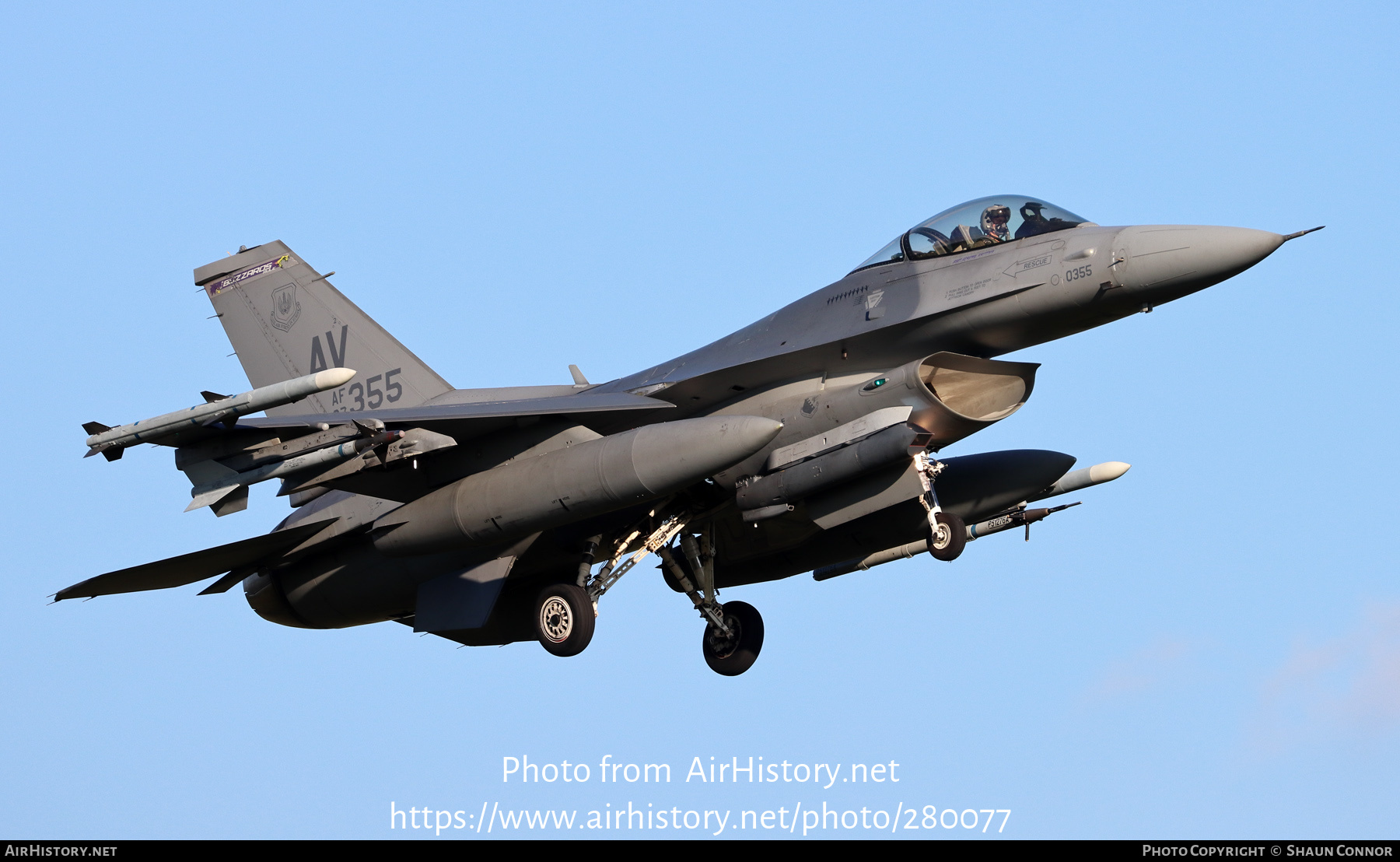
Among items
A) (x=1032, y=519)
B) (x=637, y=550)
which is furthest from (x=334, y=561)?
(x=1032, y=519)

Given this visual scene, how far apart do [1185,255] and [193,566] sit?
446 inches

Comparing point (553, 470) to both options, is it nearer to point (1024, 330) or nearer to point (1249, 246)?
point (1024, 330)

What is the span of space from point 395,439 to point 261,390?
287cm

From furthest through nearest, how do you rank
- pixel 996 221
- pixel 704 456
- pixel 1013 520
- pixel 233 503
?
1. pixel 1013 520
2. pixel 996 221
3. pixel 233 503
4. pixel 704 456

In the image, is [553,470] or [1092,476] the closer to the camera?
[553,470]

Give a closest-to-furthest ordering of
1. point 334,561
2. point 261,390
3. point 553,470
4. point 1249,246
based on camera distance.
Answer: point 261,390 < point 1249,246 < point 553,470 < point 334,561

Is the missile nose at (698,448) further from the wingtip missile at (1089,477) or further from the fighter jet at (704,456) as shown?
the wingtip missile at (1089,477)

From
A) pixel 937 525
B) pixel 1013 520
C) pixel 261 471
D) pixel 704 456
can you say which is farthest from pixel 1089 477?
pixel 261 471

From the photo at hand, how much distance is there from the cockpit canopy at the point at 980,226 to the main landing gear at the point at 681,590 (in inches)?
157

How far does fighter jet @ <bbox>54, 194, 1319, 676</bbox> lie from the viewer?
51.9 ft

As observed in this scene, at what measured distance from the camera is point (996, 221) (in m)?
16.6

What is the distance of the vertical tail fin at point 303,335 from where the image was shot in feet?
66.4

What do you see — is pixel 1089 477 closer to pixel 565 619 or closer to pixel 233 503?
pixel 565 619

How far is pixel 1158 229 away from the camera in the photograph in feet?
52.0
